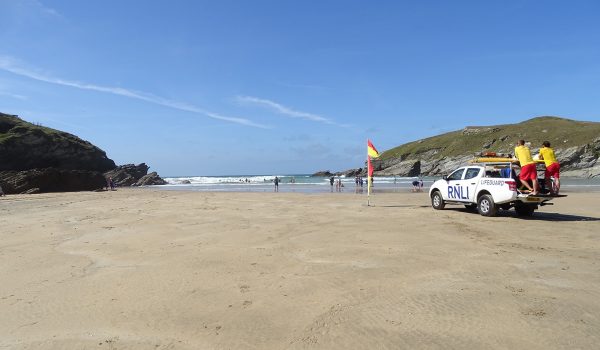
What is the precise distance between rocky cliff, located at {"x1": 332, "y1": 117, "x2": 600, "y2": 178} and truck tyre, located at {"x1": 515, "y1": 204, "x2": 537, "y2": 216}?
83.8m

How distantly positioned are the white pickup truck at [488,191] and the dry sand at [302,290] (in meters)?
3.69

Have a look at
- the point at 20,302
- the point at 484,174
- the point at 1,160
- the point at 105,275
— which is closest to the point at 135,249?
the point at 105,275

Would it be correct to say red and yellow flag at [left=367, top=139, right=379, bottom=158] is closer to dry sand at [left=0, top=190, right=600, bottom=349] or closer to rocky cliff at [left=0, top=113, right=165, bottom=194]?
dry sand at [left=0, top=190, right=600, bottom=349]

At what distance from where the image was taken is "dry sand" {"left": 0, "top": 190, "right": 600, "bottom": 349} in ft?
13.9

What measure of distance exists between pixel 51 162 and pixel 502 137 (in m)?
125

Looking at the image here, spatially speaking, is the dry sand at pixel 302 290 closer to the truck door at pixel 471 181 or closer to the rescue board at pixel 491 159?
the rescue board at pixel 491 159

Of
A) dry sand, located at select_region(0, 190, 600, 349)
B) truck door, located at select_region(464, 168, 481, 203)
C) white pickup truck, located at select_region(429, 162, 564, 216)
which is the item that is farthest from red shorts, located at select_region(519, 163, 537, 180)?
dry sand, located at select_region(0, 190, 600, 349)

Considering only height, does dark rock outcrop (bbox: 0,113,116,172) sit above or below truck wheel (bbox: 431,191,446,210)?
above

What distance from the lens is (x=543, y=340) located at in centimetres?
403

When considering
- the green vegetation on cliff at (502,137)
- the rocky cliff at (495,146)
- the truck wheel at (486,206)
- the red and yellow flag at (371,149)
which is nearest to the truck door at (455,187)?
the truck wheel at (486,206)

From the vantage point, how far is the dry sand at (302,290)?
4.24 meters

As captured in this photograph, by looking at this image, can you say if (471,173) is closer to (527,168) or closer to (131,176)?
(527,168)

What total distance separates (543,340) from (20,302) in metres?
6.29

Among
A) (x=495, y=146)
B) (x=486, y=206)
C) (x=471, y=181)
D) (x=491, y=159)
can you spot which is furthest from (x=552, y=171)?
(x=495, y=146)
